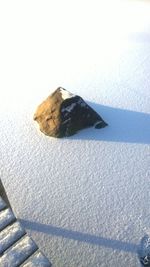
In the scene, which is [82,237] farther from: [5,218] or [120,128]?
[120,128]

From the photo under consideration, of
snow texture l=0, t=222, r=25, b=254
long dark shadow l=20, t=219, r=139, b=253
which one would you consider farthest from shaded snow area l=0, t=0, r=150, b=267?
snow texture l=0, t=222, r=25, b=254

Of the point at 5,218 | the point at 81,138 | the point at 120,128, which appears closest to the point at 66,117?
the point at 81,138

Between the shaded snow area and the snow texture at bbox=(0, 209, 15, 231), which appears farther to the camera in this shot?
the shaded snow area

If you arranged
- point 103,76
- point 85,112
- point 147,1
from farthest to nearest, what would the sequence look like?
point 147,1 → point 103,76 → point 85,112

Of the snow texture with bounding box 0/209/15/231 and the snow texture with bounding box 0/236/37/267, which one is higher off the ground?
the snow texture with bounding box 0/209/15/231

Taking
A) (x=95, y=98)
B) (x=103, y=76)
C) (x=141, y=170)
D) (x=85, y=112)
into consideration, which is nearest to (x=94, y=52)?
(x=103, y=76)

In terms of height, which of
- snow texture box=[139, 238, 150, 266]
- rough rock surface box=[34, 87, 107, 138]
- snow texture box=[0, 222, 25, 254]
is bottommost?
snow texture box=[139, 238, 150, 266]

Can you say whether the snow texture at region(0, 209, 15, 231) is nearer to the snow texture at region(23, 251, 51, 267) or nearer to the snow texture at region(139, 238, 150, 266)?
the snow texture at region(23, 251, 51, 267)

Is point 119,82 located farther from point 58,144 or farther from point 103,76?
A: point 58,144
